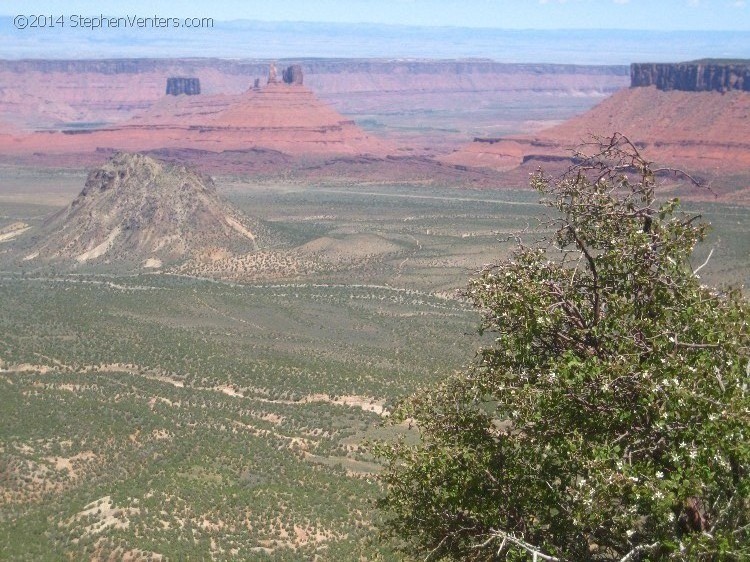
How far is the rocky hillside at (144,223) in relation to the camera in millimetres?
72562

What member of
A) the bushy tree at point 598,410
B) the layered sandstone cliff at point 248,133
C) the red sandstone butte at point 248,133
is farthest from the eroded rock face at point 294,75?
the bushy tree at point 598,410

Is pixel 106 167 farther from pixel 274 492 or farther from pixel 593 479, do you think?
pixel 593 479

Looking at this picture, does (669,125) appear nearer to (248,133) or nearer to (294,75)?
(248,133)

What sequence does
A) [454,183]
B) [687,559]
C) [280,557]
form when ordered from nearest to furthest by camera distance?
[687,559], [280,557], [454,183]

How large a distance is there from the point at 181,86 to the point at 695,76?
95.4 meters

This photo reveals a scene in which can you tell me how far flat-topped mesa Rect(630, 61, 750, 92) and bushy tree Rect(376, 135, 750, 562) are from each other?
114 meters

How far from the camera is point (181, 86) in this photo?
186 metres

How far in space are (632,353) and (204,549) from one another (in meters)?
15.2

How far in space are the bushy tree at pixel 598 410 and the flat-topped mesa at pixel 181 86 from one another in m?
178

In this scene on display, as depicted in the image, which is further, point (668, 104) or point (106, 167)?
point (668, 104)

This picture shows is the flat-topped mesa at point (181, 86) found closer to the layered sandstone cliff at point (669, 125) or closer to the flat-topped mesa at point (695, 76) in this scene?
the layered sandstone cliff at point (669, 125)

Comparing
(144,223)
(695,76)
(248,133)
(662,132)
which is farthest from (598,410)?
(248,133)

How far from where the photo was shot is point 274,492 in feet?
89.4

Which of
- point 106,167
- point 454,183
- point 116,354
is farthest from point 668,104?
point 116,354
